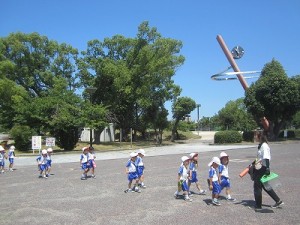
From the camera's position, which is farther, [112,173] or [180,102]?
[180,102]

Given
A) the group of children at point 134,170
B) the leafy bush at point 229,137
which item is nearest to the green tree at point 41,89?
the leafy bush at point 229,137

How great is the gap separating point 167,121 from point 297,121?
1186 inches

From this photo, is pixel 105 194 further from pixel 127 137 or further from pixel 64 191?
pixel 127 137

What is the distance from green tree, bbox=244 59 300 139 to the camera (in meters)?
34.4

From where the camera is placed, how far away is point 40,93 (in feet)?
→ 141

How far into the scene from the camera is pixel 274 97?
3447 cm

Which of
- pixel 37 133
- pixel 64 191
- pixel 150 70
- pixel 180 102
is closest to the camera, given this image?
pixel 64 191

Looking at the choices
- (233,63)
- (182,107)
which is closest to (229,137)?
(233,63)

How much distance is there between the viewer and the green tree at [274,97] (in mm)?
34438

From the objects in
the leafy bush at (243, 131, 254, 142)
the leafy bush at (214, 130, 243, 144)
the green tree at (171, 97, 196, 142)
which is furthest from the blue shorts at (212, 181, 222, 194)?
the green tree at (171, 97, 196, 142)

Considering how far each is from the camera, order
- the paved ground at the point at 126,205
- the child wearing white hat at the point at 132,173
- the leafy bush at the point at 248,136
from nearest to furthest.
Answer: the paved ground at the point at 126,205 < the child wearing white hat at the point at 132,173 < the leafy bush at the point at 248,136

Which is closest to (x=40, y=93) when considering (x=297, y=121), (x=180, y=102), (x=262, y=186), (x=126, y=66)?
(x=126, y=66)

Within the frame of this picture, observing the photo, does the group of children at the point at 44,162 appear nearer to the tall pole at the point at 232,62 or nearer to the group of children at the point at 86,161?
the group of children at the point at 86,161

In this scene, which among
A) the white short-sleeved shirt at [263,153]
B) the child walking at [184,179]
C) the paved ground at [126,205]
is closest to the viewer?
the paved ground at [126,205]
